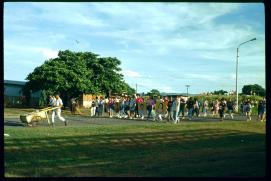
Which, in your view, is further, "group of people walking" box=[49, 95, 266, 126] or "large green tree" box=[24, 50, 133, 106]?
"large green tree" box=[24, 50, 133, 106]

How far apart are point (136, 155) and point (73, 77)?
35966 millimetres

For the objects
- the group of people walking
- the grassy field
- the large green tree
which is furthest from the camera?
the large green tree

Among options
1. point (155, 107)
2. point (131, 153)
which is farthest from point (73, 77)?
point (131, 153)

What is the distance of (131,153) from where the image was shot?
42.4 feet

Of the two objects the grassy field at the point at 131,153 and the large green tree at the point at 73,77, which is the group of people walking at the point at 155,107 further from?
the large green tree at the point at 73,77

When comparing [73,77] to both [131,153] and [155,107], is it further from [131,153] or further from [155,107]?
[131,153]

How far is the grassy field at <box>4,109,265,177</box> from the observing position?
973cm

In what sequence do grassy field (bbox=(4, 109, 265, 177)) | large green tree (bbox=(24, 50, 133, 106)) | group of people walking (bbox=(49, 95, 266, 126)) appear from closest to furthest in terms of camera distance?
grassy field (bbox=(4, 109, 265, 177)) < group of people walking (bbox=(49, 95, 266, 126)) < large green tree (bbox=(24, 50, 133, 106))

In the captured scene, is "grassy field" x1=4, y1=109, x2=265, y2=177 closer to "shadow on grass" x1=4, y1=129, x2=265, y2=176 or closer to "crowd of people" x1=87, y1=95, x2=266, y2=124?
"shadow on grass" x1=4, y1=129, x2=265, y2=176

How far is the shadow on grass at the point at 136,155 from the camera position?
973cm

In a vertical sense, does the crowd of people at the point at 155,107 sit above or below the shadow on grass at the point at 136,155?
above

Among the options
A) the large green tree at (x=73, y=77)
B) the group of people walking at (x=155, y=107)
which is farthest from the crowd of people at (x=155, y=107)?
the large green tree at (x=73, y=77)

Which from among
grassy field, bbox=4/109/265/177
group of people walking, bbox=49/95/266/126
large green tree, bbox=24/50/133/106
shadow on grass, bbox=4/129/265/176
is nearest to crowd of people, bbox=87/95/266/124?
group of people walking, bbox=49/95/266/126
